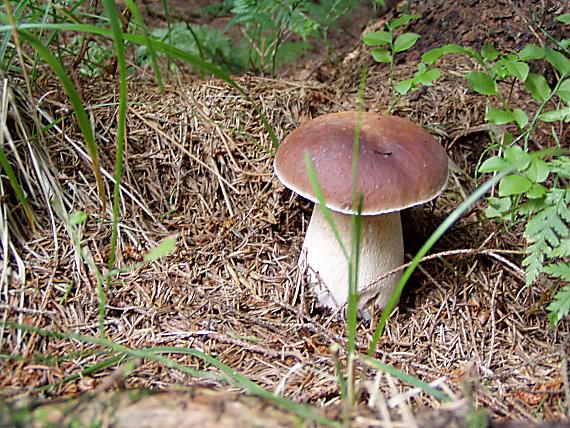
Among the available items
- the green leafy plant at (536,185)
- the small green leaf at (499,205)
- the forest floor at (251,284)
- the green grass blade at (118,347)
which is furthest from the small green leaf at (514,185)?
the green grass blade at (118,347)

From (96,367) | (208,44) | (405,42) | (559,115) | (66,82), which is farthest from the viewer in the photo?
(208,44)

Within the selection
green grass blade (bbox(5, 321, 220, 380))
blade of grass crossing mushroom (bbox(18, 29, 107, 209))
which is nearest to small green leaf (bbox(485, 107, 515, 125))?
green grass blade (bbox(5, 321, 220, 380))

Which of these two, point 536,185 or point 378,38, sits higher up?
point 378,38

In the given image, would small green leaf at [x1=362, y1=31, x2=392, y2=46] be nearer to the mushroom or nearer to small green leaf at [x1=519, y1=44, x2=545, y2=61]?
the mushroom

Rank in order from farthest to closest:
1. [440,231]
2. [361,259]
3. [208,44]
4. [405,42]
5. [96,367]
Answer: [208,44]
[405,42]
[361,259]
[96,367]
[440,231]

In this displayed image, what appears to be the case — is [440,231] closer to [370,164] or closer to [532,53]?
[370,164]

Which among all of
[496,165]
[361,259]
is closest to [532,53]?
[496,165]

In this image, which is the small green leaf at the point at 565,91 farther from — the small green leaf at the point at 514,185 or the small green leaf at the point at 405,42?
the small green leaf at the point at 405,42

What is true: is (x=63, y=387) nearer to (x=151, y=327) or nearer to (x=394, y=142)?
(x=151, y=327)
